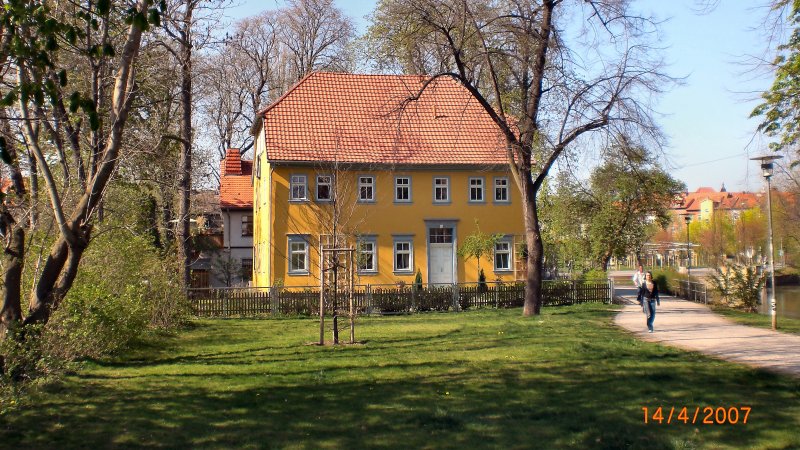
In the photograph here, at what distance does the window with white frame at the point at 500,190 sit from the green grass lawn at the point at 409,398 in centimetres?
1846

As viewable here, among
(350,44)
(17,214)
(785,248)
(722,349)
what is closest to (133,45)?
(17,214)

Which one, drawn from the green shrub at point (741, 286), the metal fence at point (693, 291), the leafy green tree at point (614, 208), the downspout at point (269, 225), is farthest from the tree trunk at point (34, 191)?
the leafy green tree at point (614, 208)

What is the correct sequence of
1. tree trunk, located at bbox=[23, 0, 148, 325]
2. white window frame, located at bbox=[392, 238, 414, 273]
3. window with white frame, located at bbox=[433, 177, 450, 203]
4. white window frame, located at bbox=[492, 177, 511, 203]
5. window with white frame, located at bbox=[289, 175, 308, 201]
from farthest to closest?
white window frame, located at bbox=[492, 177, 511, 203] → window with white frame, located at bbox=[433, 177, 450, 203] → white window frame, located at bbox=[392, 238, 414, 273] → window with white frame, located at bbox=[289, 175, 308, 201] → tree trunk, located at bbox=[23, 0, 148, 325]

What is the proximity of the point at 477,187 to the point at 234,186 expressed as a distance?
20.0 m

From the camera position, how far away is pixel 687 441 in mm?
7672

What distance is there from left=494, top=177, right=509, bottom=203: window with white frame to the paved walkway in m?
10.7

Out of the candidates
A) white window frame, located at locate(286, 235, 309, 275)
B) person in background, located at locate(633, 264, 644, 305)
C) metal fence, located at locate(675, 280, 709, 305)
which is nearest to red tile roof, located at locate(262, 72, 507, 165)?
white window frame, located at locate(286, 235, 309, 275)

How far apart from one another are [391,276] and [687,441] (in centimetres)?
2560

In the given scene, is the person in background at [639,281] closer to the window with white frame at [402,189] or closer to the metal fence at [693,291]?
the metal fence at [693,291]

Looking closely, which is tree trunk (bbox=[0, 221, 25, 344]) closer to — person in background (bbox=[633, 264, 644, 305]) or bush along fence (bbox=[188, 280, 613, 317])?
bush along fence (bbox=[188, 280, 613, 317])

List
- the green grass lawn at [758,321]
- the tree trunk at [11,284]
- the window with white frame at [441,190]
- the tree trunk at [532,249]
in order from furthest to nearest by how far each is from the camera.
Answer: the window with white frame at [441,190]
the tree trunk at [532,249]
the green grass lawn at [758,321]
the tree trunk at [11,284]
